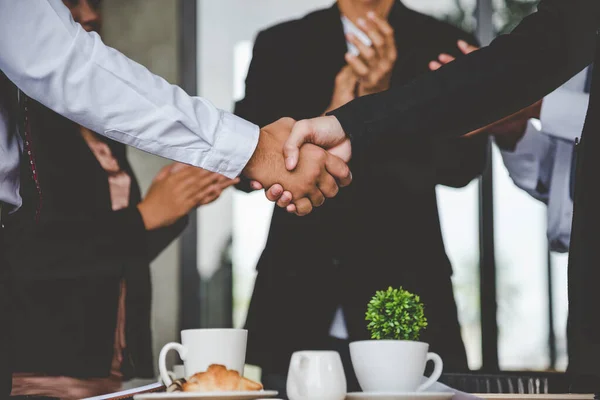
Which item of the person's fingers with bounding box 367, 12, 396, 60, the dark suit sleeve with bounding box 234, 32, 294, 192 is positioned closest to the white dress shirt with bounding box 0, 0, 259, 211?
the dark suit sleeve with bounding box 234, 32, 294, 192

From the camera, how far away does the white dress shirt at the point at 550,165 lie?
2.33 meters

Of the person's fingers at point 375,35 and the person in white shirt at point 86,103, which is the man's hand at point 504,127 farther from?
the person in white shirt at point 86,103

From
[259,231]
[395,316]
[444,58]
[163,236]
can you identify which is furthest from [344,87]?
[395,316]

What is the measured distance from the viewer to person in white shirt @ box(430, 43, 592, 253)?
236 centimetres

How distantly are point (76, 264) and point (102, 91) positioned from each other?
0.83m

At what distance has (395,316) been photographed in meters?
1.11

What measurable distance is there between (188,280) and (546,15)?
1352 millimetres

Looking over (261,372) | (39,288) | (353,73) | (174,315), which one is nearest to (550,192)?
(353,73)

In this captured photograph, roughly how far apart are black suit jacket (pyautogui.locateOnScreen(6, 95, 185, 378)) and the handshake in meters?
0.58

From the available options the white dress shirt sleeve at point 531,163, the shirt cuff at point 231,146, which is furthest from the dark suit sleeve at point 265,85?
the white dress shirt sleeve at point 531,163

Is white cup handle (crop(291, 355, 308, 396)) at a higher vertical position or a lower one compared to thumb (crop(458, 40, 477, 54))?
lower

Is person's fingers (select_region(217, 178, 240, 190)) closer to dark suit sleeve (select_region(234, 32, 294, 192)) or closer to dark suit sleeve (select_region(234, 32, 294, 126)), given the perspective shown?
dark suit sleeve (select_region(234, 32, 294, 192))

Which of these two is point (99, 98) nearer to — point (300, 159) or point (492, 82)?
point (300, 159)

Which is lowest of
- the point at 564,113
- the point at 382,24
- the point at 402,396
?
the point at 402,396
